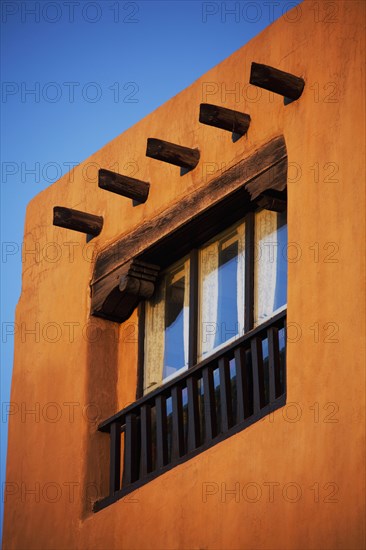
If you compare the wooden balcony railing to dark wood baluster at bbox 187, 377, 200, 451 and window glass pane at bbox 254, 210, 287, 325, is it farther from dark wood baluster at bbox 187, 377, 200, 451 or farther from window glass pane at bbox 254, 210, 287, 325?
window glass pane at bbox 254, 210, 287, 325

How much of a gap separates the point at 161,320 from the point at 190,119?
1.45 m

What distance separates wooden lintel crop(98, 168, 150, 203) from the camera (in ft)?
34.6

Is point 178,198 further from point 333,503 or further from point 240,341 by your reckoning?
point 333,503

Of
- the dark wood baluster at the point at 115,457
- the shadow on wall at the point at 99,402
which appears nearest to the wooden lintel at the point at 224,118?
the shadow on wall at the point at 99,402

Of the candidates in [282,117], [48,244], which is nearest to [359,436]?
[282,117]

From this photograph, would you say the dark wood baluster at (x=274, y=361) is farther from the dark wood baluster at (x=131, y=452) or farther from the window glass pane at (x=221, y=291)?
the dark wood baluster at (x=131, y=452)

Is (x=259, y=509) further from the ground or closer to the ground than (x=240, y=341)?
closer to the ground

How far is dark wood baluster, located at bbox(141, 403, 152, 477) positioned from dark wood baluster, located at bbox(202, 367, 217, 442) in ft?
2.21

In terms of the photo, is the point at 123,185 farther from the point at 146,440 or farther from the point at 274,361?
the point at 274,361

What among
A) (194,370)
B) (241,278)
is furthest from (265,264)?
(194,370)

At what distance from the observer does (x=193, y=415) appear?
378 inches

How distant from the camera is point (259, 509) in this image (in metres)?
8.52

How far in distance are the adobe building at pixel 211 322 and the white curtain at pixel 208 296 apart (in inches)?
0.5

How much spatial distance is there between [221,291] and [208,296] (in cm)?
14
